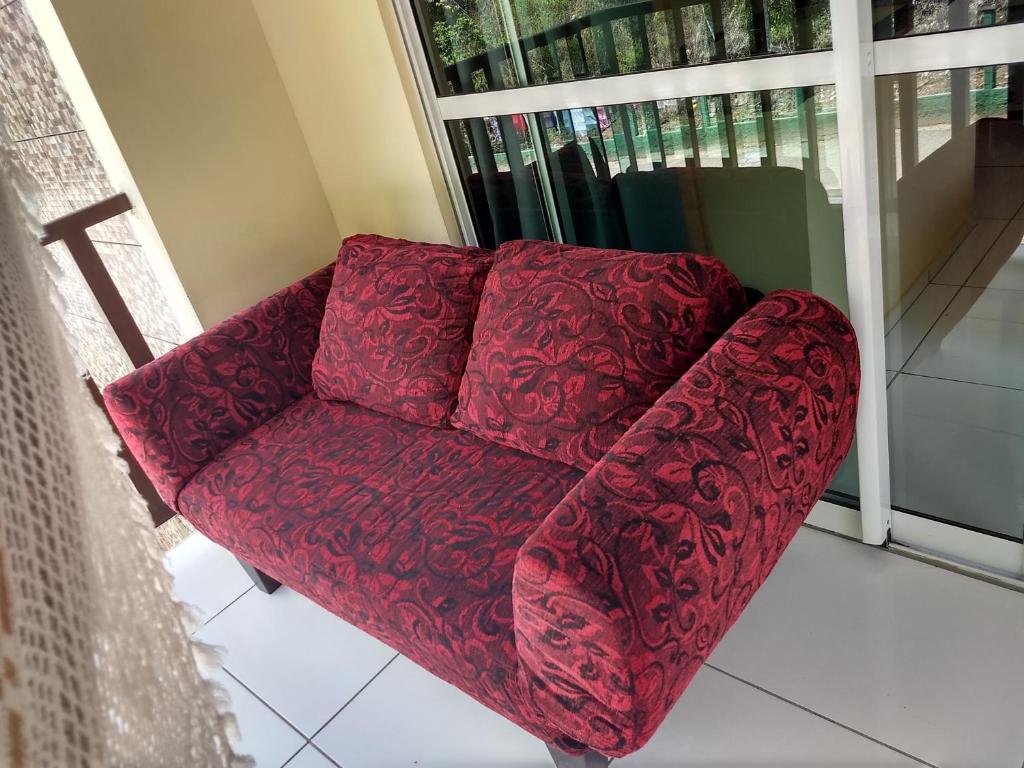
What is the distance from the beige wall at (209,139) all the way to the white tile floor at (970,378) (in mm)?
1744

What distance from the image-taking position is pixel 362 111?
94.5 inches

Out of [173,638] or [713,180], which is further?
[713,180]

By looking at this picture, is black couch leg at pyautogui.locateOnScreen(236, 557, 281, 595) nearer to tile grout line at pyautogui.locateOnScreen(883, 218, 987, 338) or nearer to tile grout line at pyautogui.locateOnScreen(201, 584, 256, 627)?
tile grout line at pyautogui.locateOnScreen(201, 584, 256, 627)

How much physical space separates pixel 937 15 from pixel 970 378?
0.74 metres

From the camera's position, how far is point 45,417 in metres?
0.26

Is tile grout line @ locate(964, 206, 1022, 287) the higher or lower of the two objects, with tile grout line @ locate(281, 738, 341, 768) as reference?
higher

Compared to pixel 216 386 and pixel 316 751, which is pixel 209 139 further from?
pixel 316 751

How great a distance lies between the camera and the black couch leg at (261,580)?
2248mm

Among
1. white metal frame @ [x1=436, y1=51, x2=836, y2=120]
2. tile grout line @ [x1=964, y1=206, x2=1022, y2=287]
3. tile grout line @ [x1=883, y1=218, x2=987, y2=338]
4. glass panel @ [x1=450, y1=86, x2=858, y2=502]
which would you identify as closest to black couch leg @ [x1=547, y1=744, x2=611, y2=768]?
glass panel @ [x1=450, y1=86, x2=858, y2=502]

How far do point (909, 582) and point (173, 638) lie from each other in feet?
6.02

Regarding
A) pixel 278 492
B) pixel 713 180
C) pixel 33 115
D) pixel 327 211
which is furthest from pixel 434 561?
pixel 33 115

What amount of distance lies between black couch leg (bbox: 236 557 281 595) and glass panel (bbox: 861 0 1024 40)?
1993mm

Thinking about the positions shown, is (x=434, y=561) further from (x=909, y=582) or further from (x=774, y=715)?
(x=909, y=582)

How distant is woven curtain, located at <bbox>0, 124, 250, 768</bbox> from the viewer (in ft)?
0.66
